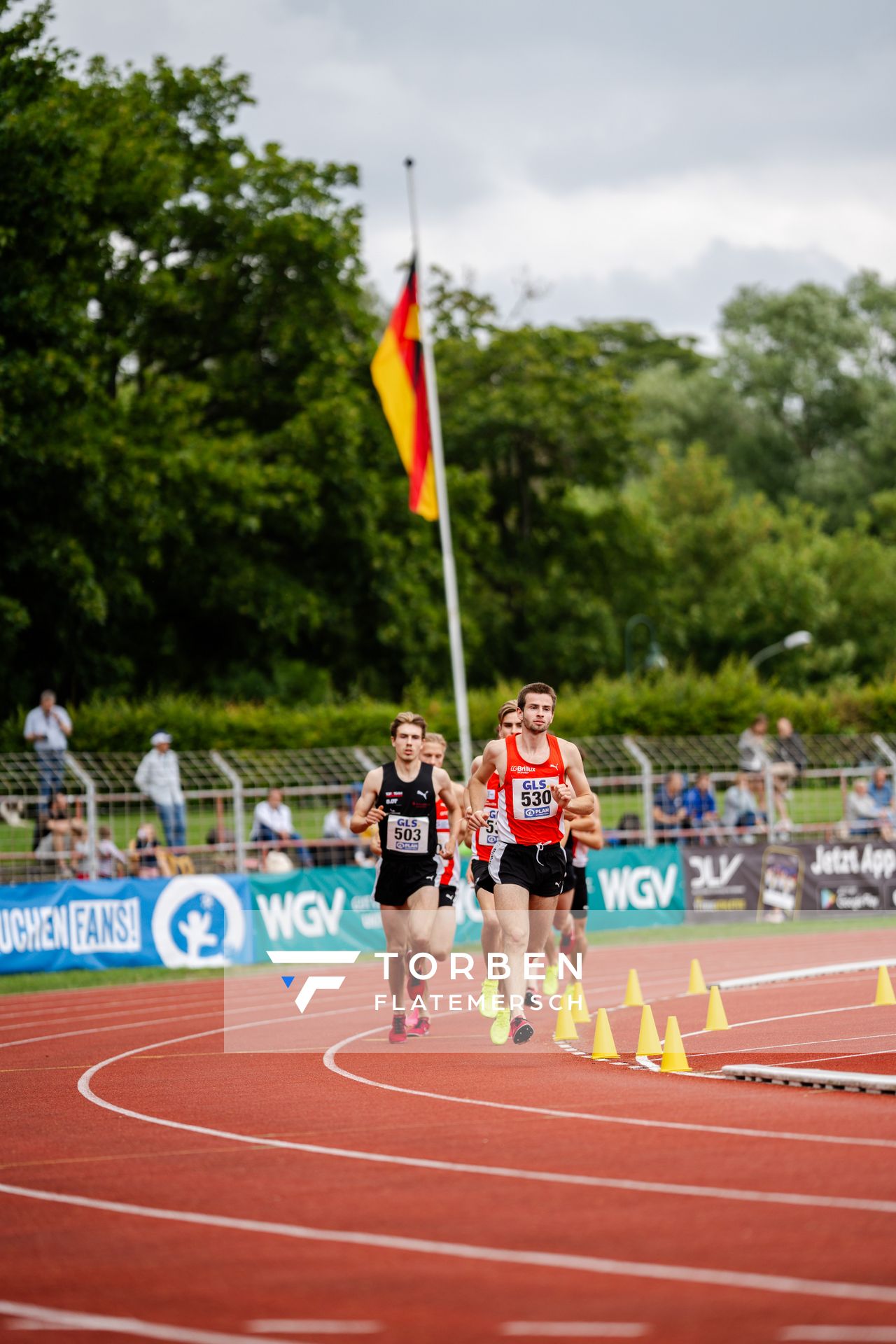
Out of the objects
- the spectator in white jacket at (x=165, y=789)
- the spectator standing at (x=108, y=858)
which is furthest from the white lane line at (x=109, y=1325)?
the spectator in white jacket at (x=165, y=789)

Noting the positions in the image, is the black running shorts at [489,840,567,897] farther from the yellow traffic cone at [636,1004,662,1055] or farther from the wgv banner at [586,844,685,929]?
the wgv banner at [586,844,685,929]

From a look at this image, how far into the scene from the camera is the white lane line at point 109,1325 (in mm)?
4938

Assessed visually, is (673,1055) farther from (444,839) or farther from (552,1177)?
(552,1177)

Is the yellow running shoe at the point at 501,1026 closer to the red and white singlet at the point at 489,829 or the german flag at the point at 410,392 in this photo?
the red and white singlet at the point at 489,829

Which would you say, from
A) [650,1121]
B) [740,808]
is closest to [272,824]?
[740,808]

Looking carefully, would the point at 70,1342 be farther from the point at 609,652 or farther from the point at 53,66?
the point at 609,652

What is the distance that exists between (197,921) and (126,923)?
900 millimetres

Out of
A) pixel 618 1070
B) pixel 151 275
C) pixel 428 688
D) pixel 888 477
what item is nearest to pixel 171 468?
pixel 151 275

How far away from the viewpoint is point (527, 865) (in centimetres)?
1185

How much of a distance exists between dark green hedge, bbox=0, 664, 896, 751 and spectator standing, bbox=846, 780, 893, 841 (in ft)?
33.7

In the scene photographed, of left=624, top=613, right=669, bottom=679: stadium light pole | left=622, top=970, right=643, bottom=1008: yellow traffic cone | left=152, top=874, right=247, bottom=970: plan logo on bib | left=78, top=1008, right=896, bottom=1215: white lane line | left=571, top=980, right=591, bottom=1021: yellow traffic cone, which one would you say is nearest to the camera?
left=78, top=1008, right=896, bottom=1215: white lane line

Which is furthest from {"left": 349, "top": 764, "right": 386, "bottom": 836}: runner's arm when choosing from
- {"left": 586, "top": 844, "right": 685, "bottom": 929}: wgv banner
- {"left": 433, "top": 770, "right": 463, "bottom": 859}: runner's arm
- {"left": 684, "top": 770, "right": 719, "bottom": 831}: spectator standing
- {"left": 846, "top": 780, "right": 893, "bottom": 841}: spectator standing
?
{"left": 846, "top": 780, "right": 893, "bottom": 841}: spectator standing

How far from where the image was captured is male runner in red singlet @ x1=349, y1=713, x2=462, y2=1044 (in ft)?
40.9

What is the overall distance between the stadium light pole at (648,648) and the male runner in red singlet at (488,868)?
32.4m
